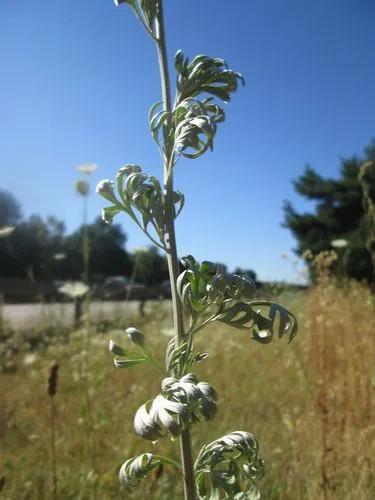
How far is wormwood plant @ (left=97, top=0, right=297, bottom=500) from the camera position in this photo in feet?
3.50

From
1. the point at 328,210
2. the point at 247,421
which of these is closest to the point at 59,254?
the point at 247,421

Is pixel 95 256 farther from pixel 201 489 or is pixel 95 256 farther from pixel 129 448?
pixel 201 489

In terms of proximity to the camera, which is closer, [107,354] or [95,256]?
[107,354]

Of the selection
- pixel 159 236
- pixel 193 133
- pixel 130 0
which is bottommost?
pixel 159 236

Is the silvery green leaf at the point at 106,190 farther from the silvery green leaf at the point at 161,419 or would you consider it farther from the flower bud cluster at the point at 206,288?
the silvery green leaf at the point at 161,419

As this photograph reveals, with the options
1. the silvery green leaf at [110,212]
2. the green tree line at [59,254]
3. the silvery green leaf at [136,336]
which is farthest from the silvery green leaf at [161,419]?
the green tree line at [59,254]

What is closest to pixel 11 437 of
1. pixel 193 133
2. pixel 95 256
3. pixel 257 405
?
pixel 257 405

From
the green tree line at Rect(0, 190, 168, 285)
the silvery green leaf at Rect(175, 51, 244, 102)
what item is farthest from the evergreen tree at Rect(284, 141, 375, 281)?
the silvery green leaf at Rect(175, 51, 244, 102)

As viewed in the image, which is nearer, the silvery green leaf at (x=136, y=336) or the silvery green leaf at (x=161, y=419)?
the silvery green leaf at (x=161, y=419)

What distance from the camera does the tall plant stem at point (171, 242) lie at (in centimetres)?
109

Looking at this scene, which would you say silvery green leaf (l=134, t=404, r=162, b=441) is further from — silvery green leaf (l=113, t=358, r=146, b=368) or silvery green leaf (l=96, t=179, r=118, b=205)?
silvery green leaf (l=96, t=179, r=118, b=205)

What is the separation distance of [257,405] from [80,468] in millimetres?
1473

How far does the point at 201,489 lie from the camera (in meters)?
1.17

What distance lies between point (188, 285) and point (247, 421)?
243cm
